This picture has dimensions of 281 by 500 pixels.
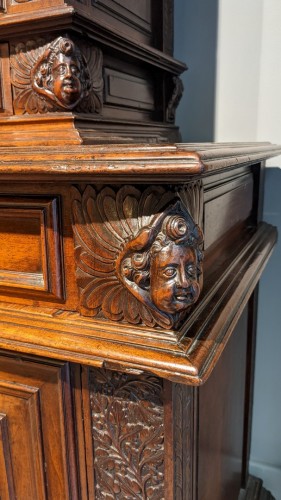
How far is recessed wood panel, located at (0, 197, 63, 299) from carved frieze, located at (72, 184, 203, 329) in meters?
0.03

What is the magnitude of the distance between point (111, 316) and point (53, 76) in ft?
0.88

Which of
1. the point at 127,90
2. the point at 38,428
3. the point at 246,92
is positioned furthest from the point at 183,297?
the point at 246,92

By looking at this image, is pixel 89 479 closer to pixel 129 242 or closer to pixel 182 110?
pixel 129 242

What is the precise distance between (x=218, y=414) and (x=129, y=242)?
0.38 metres

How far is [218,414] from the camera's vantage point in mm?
678

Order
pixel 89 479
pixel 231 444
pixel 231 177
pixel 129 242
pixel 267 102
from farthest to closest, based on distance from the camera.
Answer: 1. pixel 267 102
2. pixel 231 444
3. pixel 231 177
4. pixel 89 479
5. pixel 129 242

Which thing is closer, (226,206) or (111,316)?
(111,316)

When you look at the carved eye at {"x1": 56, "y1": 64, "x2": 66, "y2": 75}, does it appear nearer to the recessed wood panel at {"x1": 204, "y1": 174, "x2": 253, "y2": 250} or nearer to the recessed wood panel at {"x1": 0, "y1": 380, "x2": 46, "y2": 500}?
the recessed wood panel at {"x1": 204, "y1": 174, "x2": 253, "y2": 250}

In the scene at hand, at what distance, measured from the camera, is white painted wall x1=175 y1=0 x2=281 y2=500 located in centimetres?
93

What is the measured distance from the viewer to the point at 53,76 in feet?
1.67

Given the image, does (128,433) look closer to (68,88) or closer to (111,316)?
(111,316)

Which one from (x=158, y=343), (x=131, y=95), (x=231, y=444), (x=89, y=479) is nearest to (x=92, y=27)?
Result: (x=131, y=95)

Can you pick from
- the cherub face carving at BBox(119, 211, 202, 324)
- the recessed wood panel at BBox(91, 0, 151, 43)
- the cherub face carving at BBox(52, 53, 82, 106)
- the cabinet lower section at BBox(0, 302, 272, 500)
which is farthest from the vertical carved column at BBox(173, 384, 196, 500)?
the recessed wood panel at BBox(91, 0, 151, 43)

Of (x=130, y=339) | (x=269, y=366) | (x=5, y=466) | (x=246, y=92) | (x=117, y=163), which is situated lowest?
(x=269, y=366)
